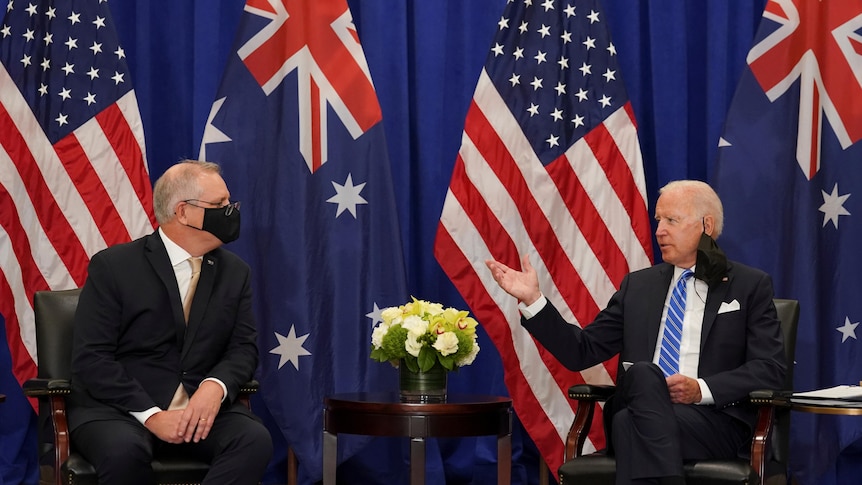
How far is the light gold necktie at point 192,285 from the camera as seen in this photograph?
13.2 ft

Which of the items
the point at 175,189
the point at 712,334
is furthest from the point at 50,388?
the point at 712,334

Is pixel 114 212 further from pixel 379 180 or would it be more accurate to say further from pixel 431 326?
pixel 431 326

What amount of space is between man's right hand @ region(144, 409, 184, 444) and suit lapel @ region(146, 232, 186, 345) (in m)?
0.32

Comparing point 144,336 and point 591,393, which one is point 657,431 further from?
point 144,336

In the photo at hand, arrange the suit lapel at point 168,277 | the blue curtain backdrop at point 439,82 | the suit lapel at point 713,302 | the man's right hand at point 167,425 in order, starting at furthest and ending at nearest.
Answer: the blue curtain backdrop at point 439,82
the suit lapel at point 713,302
the suit lapel at point 168,277
the man's right hand at point 167,425

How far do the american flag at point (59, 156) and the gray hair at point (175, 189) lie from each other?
1071mm

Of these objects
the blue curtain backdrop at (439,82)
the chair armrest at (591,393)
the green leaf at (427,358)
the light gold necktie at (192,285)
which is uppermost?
the blue curtain backdrop at (439,82)

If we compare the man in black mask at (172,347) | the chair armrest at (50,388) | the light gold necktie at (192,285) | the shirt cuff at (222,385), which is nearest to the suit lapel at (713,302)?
the man in black mask at (172,347)

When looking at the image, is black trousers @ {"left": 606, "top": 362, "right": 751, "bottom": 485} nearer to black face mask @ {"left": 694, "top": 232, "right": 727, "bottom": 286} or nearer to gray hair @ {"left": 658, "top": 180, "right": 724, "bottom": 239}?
black face mask @ {"left": 694, "top": 232, "right": 727, "bottom": 286}

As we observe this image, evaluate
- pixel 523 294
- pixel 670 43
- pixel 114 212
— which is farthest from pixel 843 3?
pixel 114 212

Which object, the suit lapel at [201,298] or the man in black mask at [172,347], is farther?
the suit lapel at [201,298]

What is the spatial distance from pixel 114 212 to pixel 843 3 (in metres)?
3.53

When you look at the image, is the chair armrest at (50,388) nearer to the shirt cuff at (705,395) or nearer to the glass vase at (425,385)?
the glass vase at (425,385)

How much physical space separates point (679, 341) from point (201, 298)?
5.95 ft
